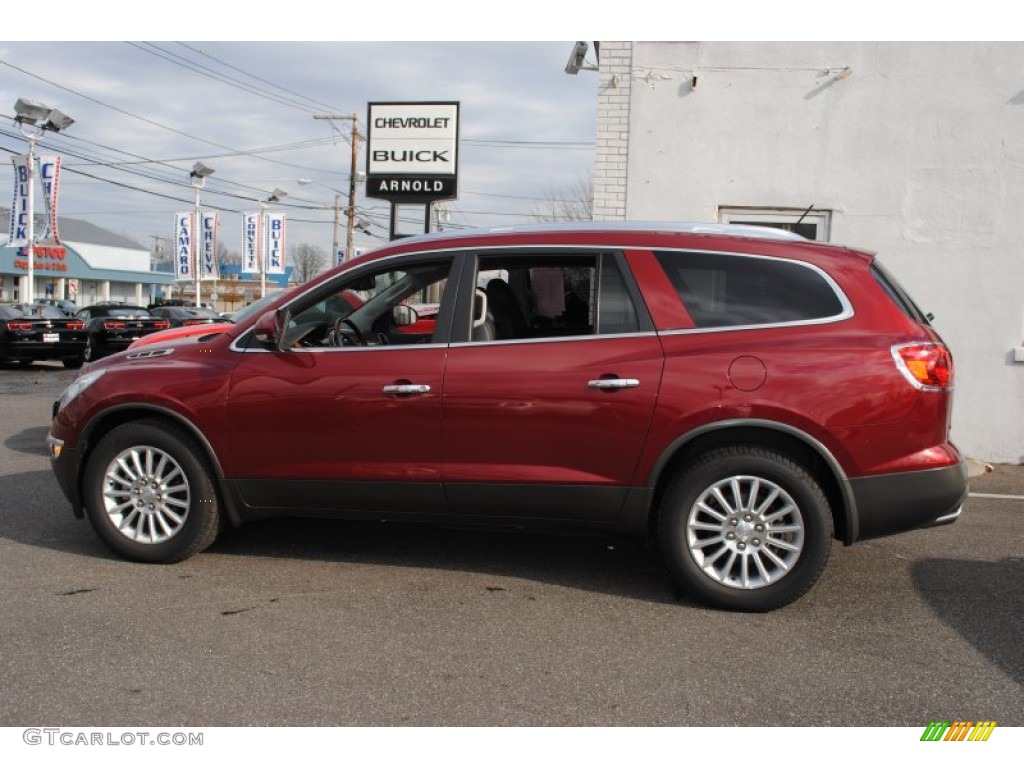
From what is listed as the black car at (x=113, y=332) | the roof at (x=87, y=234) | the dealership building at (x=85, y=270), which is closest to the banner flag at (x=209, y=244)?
the dealership building at (x=85, y=270)

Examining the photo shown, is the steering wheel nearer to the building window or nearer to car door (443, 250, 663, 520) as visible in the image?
car door (443, 250, 663, 520)

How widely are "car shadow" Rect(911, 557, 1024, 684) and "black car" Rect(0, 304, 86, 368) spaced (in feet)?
59.8

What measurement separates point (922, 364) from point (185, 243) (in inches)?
1700

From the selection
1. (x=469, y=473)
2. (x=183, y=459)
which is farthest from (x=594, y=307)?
(x=183, y=459)

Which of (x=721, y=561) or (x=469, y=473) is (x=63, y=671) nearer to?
(x=469, y=473)

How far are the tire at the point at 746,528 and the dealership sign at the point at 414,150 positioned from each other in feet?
27.5

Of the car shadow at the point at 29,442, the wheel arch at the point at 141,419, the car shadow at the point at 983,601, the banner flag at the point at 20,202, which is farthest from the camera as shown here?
the banner flag at the point at 20,202

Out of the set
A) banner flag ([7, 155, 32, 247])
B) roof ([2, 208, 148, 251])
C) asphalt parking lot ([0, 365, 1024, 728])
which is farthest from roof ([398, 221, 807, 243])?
roof ([2, 208, 148, 251])

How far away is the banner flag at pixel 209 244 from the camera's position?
43.8 metres

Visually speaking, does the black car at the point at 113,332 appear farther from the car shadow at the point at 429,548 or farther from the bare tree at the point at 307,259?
the bare tree at the point at 307,259

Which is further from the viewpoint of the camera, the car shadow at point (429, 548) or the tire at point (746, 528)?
the car shadow at point (429, 548)

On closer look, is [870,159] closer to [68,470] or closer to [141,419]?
[141,419]

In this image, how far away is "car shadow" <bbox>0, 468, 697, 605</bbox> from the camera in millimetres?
4738

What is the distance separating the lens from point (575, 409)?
4.23m
